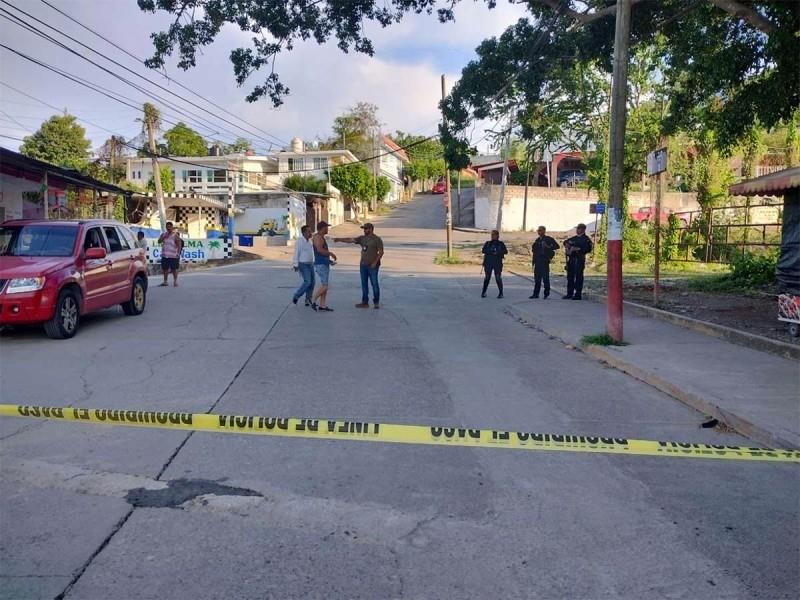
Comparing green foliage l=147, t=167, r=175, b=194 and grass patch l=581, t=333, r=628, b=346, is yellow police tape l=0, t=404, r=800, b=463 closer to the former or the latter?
grass patch l=581, t=333, r=628, b=346

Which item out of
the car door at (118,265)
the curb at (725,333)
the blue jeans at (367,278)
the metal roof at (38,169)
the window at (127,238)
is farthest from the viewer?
the metal roof at (38,169)

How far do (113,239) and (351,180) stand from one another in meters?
54.1

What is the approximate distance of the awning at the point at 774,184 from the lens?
47.8 feet

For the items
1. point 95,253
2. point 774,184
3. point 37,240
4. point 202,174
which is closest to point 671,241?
point 774,184

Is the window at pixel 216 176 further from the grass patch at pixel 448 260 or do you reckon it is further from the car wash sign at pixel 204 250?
the grass patch at pixel 448 260

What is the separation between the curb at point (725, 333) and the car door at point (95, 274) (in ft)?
32.0

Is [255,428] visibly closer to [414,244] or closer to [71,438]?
[71,438]

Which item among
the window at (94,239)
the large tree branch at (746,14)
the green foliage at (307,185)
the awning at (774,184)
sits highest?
the green foliage at (307,185)

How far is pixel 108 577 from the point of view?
3502 mm

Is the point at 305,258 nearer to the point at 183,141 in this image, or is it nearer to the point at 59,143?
the point at 59,143

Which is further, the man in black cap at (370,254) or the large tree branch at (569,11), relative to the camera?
the man in black cap at (370,254)

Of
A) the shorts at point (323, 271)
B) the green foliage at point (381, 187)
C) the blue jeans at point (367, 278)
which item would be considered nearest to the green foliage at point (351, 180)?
the green foliage at point (381, 187)

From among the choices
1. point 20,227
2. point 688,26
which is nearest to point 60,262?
point 20,227

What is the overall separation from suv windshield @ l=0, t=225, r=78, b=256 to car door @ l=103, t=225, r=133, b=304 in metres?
1.09
